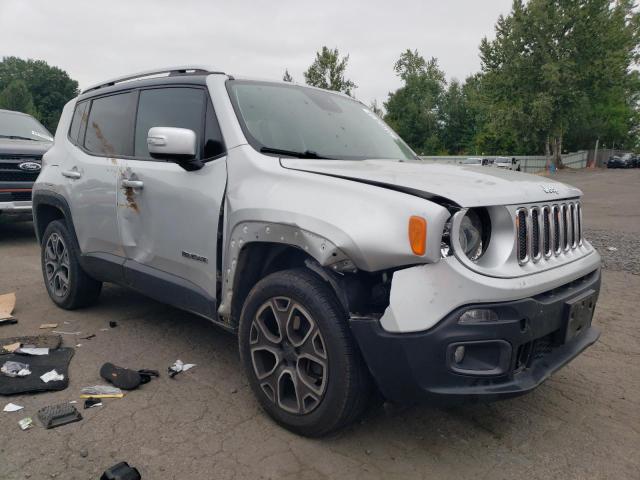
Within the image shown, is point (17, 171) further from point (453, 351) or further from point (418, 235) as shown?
point (453, 351)

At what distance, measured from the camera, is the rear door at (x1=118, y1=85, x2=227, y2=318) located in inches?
127

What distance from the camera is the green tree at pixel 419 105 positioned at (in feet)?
213

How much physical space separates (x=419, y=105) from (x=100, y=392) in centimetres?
6657

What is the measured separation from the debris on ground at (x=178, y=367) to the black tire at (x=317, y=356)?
2.64 feet

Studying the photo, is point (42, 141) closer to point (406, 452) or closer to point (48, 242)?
point (48, 242)

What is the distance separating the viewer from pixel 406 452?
2.70m

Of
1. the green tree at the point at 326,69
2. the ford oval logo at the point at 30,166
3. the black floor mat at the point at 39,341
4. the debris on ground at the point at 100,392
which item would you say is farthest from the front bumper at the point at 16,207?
the green tree at the point at 326,69

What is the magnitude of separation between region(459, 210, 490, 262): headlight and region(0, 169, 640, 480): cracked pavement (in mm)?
1024

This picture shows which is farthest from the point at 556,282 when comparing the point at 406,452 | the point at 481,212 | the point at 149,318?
the point at 149,318

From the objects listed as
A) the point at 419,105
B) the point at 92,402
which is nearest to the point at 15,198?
the point at 92,402

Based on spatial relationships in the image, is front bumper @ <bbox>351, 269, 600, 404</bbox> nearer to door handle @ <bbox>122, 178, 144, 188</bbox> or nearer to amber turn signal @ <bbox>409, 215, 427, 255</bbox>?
amber turn signal @ <bbox>409, 215, 427, 255</bbox>

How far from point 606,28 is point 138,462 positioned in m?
45.6

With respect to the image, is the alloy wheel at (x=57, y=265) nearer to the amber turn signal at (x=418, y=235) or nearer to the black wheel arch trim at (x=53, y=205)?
the black wheel arch trim at (x=53, y=205)

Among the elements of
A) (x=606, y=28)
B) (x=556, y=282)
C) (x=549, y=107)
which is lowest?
(x=556, y=282)
